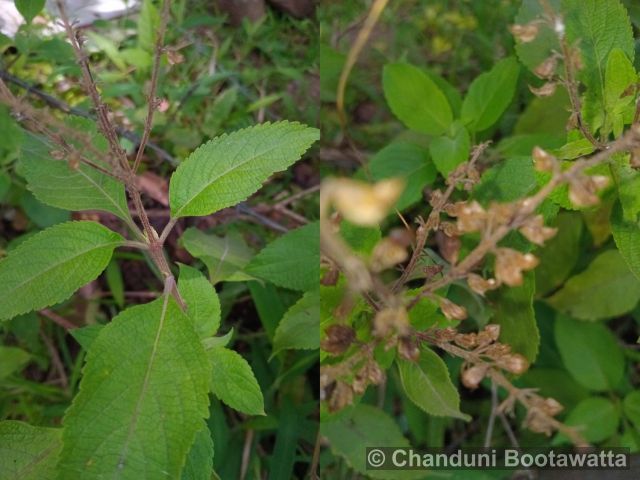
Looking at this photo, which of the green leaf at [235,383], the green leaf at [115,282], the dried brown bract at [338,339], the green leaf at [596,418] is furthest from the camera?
the green leaf at [115,282]

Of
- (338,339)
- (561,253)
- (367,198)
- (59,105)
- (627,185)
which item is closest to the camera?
(367,198)

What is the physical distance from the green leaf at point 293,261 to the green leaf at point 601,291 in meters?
0.71

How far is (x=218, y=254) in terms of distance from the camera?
1559 millimetres

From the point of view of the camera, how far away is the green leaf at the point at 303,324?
135 cm

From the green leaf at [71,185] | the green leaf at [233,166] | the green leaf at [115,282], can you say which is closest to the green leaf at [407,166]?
the green leaf at [233,166]

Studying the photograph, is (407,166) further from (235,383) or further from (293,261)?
(235,383)

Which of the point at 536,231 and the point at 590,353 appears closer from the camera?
the point at 536,231

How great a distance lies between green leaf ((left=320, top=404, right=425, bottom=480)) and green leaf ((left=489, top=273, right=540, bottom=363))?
0.37 meters

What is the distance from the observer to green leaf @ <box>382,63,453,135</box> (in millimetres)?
1619

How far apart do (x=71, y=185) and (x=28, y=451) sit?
546 millimetres

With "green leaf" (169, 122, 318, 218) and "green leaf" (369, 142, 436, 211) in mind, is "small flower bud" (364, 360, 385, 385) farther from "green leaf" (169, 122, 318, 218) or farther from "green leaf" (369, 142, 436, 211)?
"green leaf" (369, 142, 436, 211)

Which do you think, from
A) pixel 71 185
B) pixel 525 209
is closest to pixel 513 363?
pixel 525 209

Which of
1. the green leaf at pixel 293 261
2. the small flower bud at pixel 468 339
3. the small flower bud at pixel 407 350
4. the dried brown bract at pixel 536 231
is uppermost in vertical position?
the dried brown bract at pixel 536 231

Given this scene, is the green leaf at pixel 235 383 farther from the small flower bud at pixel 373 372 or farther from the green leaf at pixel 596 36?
the green leaf at pixel 596 36
